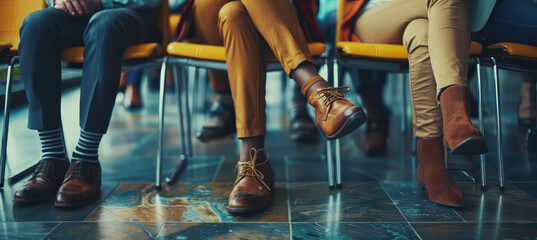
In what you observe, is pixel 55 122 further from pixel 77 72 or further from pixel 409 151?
pixel 409 151

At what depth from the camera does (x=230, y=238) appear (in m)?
1.02

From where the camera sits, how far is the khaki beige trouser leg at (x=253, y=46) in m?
1.24

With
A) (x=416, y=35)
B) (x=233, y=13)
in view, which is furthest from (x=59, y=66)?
(x=416, y=35)

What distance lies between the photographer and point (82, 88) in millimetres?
1270

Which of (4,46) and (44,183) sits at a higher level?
(4,46)

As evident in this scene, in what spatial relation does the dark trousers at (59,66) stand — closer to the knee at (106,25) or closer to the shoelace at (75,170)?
the knee at (106,25)

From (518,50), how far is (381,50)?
42 cm

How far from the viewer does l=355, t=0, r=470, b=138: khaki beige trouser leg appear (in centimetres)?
115

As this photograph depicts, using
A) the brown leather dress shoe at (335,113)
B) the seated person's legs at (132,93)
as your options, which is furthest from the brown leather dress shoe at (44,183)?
the seated person's legs at (132,93)

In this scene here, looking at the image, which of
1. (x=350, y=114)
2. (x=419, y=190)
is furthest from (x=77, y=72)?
(x=419, y=190)

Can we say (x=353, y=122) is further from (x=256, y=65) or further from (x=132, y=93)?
(x=132, y=93)

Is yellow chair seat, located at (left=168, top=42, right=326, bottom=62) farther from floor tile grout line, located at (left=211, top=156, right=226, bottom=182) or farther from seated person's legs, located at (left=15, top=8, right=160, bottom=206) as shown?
floor tile grout line, located at (left=211, top=156, right=226, bottom=182)

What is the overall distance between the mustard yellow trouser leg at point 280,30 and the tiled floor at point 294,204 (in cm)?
43

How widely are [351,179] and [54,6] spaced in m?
1.15
